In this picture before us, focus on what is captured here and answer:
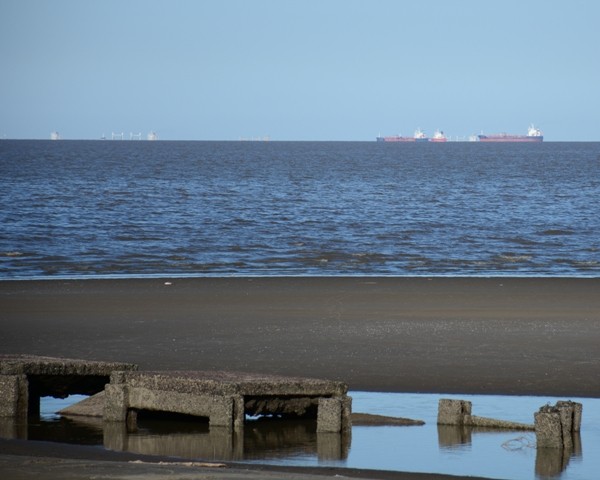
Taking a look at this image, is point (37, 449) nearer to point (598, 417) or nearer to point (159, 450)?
point (159, 450)

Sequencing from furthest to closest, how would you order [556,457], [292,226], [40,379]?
1. [292,226]
2. [40,379]
3. [556,457]

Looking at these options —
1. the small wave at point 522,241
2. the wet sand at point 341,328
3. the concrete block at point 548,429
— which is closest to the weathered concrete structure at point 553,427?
the concrete block at point 548,429

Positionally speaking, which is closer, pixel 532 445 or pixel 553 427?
pixel 553 427

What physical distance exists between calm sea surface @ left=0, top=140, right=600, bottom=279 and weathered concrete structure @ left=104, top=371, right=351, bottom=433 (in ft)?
55.8

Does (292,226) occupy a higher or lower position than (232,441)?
lower

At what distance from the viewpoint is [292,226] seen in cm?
4281

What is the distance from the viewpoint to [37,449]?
27.6 feet

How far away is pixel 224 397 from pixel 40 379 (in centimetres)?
170

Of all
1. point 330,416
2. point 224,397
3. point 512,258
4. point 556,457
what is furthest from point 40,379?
point 512,258

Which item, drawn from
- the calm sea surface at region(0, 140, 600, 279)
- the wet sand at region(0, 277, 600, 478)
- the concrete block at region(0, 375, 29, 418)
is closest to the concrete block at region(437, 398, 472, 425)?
the wet sand at region(0, 277, 600, 478)

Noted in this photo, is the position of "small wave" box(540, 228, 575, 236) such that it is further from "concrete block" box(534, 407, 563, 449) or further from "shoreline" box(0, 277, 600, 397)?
"concrete block" box(534, 407, 563, 449)

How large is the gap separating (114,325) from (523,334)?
4.99 meters

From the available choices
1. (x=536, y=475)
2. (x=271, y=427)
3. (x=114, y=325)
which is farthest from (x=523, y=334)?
(x=536, y=475)

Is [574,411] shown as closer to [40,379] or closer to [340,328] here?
[40,379]
